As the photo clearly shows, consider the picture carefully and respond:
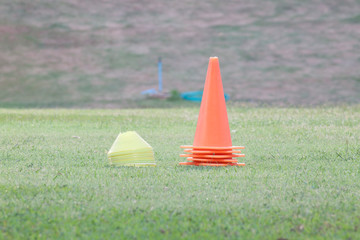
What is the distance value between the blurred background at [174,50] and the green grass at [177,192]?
9064 mm

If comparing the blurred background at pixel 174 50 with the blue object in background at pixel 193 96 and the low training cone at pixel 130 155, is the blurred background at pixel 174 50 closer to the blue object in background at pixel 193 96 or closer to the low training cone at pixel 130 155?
the blue object in background at pixel 193 96

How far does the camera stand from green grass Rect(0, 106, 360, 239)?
3.45m

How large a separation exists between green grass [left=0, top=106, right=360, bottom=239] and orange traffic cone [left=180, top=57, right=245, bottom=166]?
0.23 m

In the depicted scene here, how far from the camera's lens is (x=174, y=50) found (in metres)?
22.9

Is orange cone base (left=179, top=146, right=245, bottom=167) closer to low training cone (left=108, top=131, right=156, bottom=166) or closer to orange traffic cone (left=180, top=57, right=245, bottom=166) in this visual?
orange traffic cone (left=180, top=57, right=245, bottom=166)

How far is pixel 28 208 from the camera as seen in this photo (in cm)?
388

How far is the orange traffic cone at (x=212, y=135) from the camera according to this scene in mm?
5836

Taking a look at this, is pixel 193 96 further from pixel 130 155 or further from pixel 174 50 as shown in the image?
pixel 130 155

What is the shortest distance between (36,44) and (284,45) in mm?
10163

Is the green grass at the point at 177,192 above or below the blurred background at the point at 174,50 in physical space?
below

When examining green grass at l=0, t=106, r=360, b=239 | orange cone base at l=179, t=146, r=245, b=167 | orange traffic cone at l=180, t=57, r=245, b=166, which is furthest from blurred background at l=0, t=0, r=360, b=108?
orange cone base at l=179, t=146, r=245, b=167

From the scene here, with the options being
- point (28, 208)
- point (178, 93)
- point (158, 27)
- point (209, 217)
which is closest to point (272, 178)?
point (209, 217)

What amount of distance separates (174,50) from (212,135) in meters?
17.3

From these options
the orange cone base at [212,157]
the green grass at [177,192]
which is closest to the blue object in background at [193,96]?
the green grass at [177,192]
